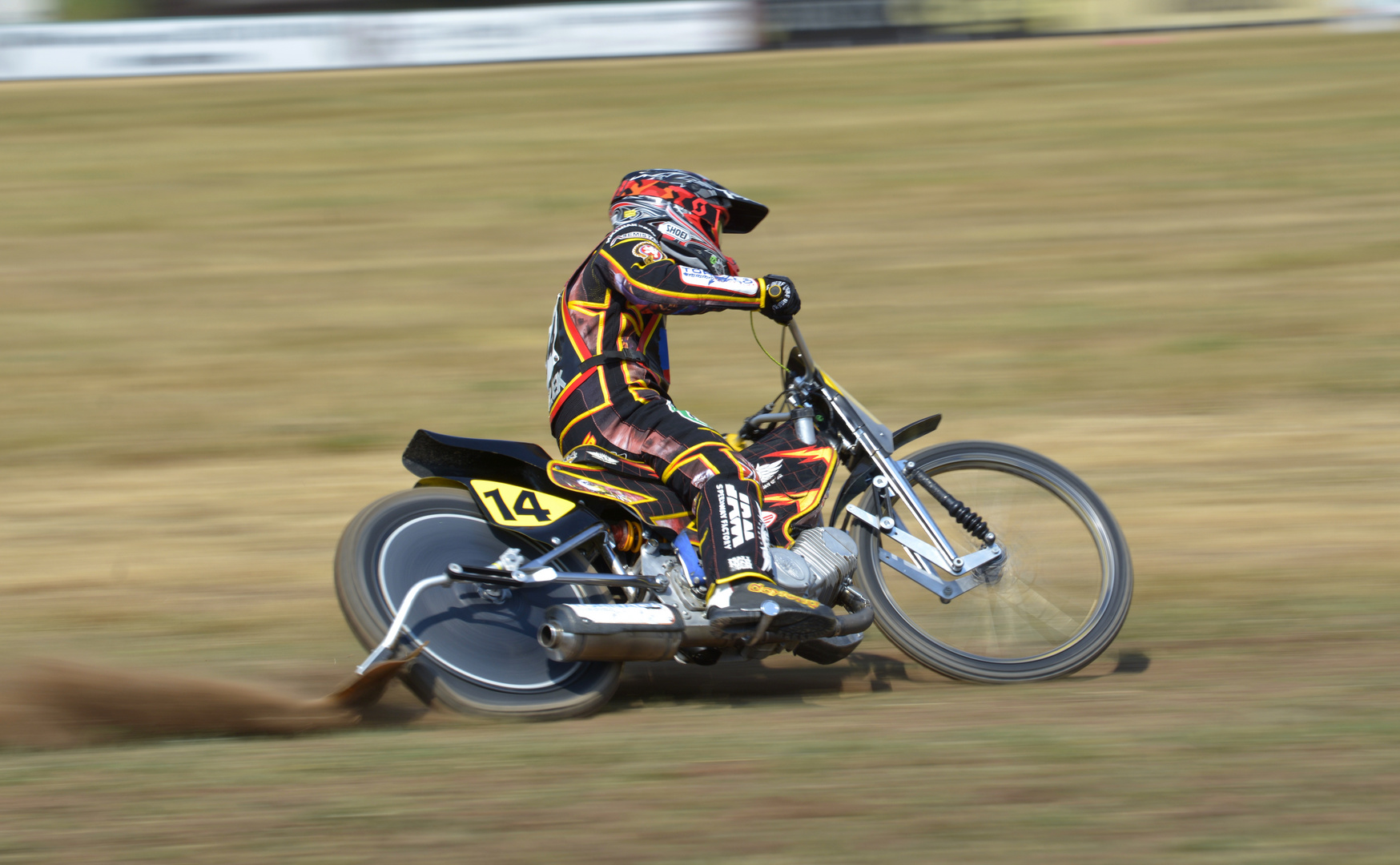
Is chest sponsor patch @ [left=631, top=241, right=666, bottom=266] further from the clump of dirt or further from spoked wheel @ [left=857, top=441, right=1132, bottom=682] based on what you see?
the clump of dirt

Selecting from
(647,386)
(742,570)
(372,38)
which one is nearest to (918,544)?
(742,570)

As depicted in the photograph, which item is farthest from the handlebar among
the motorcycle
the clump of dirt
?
the clump of dirt

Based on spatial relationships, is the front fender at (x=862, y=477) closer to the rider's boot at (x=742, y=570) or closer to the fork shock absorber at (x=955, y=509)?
the fork shock absorber at (x=955, y=509)

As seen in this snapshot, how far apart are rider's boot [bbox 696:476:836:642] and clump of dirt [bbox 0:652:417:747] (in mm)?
1207

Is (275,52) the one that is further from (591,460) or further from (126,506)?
(591,460)

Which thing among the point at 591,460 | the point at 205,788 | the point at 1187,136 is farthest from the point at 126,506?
the point at 1187,136

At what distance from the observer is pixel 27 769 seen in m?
4.36

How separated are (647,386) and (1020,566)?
1.70 metres

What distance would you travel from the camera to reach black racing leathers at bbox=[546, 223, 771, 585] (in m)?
5.31

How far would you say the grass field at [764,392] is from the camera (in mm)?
4074

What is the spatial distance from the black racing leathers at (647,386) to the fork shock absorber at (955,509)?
0.71 metres

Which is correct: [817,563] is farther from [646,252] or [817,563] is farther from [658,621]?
[646,252]

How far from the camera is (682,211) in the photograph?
18.6 ft

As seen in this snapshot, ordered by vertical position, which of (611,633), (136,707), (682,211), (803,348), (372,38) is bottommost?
Answer: (136,707)
